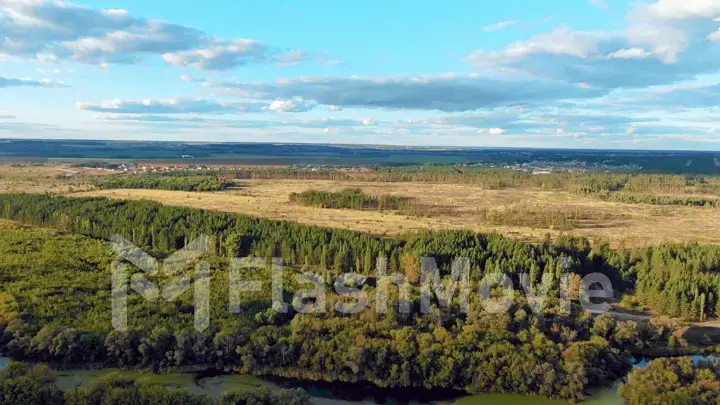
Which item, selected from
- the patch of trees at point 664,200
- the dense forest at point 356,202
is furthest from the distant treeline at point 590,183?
the dense forest at point 356,202

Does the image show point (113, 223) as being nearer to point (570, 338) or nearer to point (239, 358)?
point (239, 358)

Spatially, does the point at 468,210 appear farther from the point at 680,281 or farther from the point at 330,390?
the point at 330,390

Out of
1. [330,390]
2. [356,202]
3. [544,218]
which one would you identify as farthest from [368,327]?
[356,202]

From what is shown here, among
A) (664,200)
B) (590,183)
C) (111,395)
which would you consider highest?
(590,183)

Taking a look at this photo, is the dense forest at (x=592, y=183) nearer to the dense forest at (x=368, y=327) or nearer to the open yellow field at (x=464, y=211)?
the open yellow field at (x=464, y=211)

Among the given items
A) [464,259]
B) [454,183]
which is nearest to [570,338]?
[464,259]

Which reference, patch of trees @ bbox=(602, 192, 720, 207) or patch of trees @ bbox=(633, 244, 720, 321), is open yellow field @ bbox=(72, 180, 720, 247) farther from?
patch of trees @ bbox=(633, 244, 720, 321)
